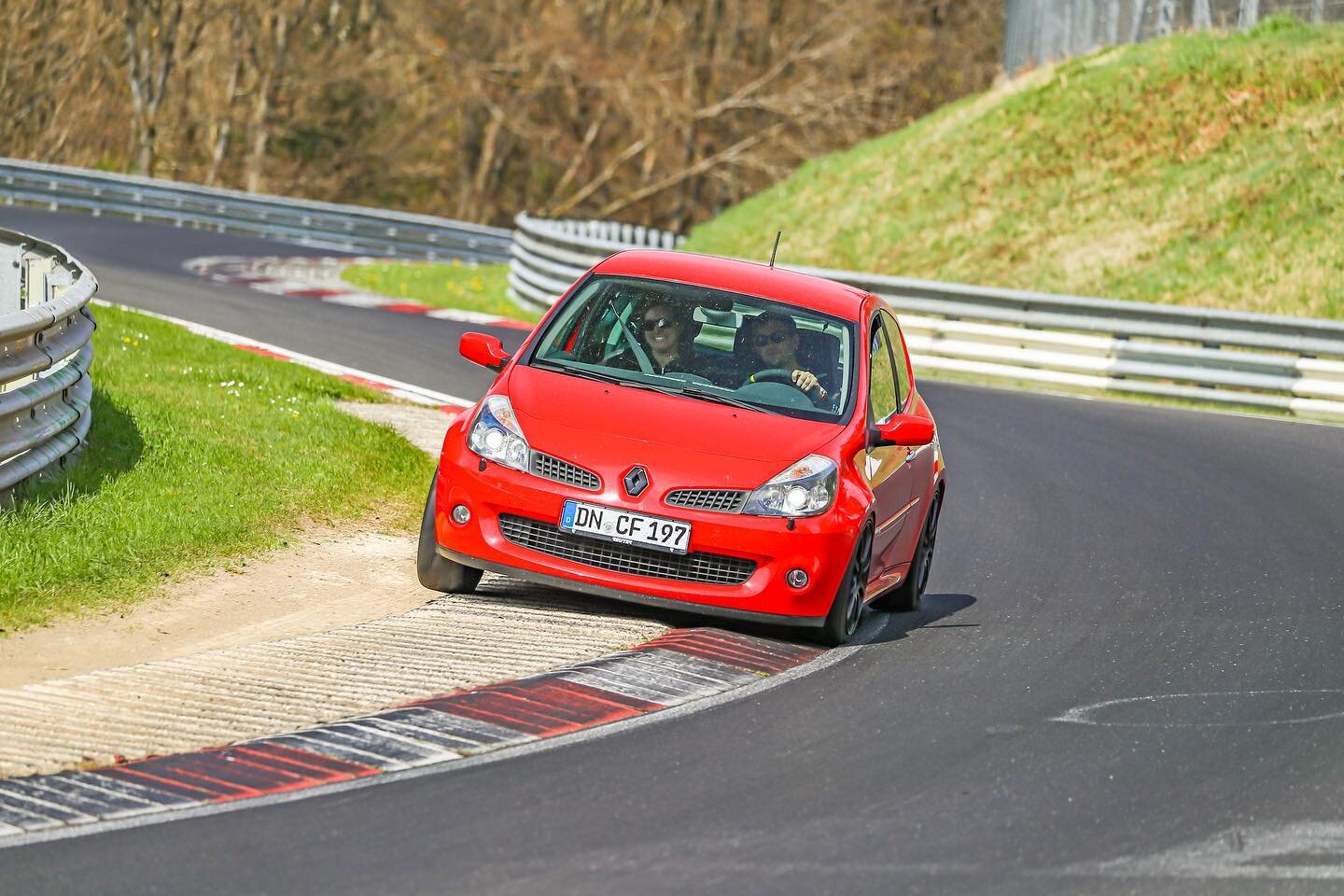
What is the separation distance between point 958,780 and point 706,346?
330cm

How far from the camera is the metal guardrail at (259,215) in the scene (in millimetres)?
35438

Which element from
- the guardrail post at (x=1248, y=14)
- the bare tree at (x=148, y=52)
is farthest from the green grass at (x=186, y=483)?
the bare tree at (x=148, y=52)

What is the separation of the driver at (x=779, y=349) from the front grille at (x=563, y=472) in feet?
3.78

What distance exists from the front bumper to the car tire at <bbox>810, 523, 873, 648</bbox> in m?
0.07

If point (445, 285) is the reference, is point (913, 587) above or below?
above

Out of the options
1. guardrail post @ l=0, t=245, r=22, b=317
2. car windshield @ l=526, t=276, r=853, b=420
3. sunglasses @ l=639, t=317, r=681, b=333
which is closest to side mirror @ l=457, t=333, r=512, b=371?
car windshield @ l=526, t=276, r=853, b=420

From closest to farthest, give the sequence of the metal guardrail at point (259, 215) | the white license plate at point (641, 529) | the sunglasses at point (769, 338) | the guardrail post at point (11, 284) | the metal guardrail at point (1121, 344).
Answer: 1. the white license plate at point (641, 529)
2. the sunglasses at point (769, 338)
3. the guardrail post at point (11, 284)
4. the metal guardrail at point (1121, 344)
5. the metal guardrail at point (259, 215)

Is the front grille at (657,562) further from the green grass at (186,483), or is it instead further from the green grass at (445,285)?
the green grass at (445,285)

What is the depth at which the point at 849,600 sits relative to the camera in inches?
342

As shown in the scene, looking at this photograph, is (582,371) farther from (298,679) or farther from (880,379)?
(298,679)

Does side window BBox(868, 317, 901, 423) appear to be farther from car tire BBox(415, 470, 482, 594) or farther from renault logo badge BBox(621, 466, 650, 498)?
car tire BBox(415, 470, 482, 594)

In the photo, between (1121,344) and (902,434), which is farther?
(1121,344)

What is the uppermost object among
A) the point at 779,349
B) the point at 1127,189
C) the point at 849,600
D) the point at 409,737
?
the point at 1127,189

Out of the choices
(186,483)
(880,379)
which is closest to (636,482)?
(880,379)
